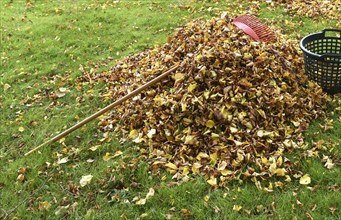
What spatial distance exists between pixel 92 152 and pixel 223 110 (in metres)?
1.29

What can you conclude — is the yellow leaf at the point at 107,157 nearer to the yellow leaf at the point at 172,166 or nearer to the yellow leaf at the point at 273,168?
the yellow leaf at the point at 172,166

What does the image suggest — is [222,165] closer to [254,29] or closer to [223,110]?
[223,110]

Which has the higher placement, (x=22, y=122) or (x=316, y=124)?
(x=316, y=124)

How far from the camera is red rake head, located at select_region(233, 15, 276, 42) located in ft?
13.0

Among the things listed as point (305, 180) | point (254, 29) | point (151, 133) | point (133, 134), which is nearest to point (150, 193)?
point (151, 133)

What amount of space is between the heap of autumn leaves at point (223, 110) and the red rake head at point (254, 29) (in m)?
0.13

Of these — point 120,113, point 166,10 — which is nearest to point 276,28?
point 166,10

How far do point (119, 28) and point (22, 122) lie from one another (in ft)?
10.0

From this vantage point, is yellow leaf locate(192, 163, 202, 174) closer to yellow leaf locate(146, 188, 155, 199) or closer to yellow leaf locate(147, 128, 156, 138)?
yellow leaf locate(146, 188, 155, 199)

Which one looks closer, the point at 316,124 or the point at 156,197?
the point at 156,197

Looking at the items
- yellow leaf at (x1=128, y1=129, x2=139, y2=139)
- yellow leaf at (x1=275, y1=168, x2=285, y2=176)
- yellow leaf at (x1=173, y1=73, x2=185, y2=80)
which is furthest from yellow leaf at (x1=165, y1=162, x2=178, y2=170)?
yellow leaf at (x1=173, y1=73, x2=185, y2=80)

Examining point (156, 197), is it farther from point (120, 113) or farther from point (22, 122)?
point (22, 122)

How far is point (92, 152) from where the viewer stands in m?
3.44

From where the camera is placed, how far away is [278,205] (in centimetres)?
260
